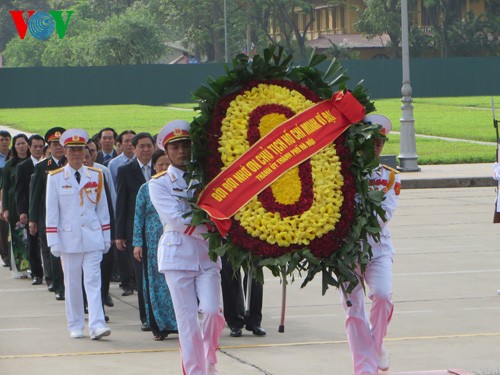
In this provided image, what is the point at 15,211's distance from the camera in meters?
15.2

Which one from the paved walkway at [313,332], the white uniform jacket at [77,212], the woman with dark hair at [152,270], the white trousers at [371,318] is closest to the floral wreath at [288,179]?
the white trousers at [371,318]

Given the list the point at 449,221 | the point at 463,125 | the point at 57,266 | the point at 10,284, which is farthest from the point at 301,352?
the point at 463,125

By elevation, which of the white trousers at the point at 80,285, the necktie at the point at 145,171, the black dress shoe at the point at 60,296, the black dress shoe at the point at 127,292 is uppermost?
the necktie at the point at 145,171

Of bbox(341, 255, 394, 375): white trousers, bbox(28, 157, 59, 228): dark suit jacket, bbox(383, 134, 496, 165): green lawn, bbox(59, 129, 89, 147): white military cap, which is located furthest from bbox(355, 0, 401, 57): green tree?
bbox(341, 255, 394, 375): white trousers

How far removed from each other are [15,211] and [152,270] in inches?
192

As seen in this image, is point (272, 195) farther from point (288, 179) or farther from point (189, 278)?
point (189, 278)

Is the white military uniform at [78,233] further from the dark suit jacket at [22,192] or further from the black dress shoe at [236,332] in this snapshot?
the dark suit jacket at [22,192]

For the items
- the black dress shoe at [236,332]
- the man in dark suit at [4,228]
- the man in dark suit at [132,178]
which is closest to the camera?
the black dress shoe at [236,332]

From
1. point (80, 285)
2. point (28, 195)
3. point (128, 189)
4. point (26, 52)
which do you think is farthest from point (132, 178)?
point (26, 52)

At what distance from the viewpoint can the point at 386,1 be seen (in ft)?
292

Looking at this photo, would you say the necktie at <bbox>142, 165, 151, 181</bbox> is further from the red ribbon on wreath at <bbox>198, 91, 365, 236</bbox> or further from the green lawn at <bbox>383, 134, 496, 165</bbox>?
the green lawn at <bbox>383, 134, 496, 165</bbox>

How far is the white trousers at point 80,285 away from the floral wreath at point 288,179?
349 centimetres

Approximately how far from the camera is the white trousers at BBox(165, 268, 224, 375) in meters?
8.06

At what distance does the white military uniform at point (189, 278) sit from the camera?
8.06 m
